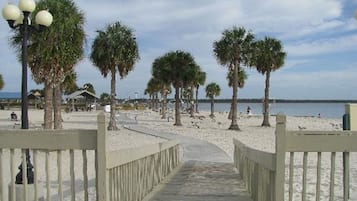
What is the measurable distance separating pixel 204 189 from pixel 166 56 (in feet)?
103

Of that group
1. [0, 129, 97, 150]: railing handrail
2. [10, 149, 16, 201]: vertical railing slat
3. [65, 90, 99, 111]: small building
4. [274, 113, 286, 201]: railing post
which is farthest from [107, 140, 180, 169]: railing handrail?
[65, 90, 99, 111]: small building

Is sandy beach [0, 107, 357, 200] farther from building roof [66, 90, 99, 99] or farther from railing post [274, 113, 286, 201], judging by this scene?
building roof [66, 90, 99, 99]

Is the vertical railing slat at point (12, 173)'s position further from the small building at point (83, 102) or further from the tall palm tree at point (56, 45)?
the small building at point (83, 102)

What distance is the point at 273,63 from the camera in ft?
127

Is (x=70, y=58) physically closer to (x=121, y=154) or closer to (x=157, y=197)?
(x=157, y=197)

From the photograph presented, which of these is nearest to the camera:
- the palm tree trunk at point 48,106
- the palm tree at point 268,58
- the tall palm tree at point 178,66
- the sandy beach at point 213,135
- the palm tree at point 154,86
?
the sandy beach at point 213,135

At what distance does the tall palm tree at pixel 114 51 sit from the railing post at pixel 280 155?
25.4 meters

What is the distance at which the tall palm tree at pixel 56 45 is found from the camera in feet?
56.6

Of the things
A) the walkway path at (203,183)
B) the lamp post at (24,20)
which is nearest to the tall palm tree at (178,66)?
the walkway path at (203,183)

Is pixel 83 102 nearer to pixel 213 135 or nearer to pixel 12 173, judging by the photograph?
pixel 213 135

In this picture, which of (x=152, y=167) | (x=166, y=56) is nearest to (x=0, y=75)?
(x=166, y=56)

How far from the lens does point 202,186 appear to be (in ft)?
30.7

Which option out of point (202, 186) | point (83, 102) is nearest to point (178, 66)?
point (202, 186)

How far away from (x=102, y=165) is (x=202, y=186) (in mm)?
4449
